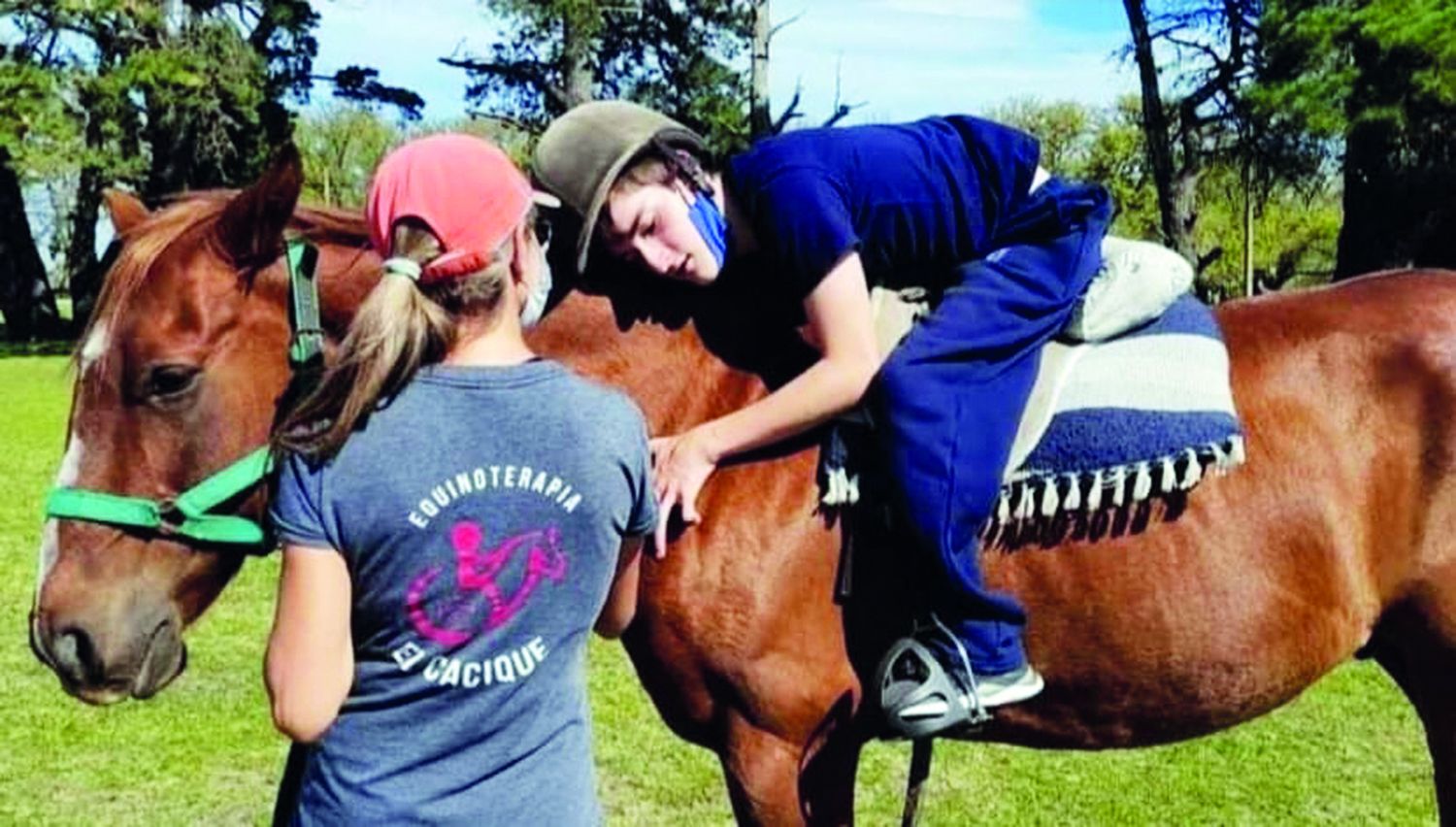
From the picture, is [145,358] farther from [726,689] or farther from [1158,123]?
[1158,123]

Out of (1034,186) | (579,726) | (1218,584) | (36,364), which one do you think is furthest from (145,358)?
(36,364)

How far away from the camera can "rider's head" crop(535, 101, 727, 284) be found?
8.36ft

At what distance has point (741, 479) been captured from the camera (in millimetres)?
2783

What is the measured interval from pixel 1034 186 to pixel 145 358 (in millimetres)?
1663

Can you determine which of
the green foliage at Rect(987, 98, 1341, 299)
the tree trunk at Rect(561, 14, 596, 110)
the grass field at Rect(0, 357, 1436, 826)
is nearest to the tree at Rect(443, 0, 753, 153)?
the tree trunk at Rect(561, 14, 596, 110)

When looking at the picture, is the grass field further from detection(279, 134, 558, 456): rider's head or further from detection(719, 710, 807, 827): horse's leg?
detection(279, 134, 558, 456): rider's head

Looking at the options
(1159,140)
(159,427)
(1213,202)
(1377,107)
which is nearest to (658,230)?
(159,427)

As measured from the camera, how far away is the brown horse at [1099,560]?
256 centimetres

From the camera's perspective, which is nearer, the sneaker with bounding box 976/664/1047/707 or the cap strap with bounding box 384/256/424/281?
the cap strap with bounding box 384/256/424/281

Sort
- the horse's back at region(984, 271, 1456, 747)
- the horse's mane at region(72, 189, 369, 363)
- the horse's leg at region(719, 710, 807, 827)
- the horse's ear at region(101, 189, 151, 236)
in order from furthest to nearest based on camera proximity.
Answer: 1. the horse's back at region(984, 271, 1456, 747)
2. the horse's leg at region(719, 710, 807, 827)
3. the horse's ear at region(101, 189, 151, 236)
4. the horse's mane at region(72, 189, 369, 363)

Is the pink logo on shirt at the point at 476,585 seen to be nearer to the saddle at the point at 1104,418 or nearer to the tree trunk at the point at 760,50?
the saddle at the point at 1104,418

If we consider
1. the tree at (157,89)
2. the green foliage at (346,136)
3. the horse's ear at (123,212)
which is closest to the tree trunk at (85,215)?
the tree at (157,89)

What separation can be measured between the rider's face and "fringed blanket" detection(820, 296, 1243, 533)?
42 cm

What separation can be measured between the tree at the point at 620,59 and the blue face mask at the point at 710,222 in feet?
84.2
